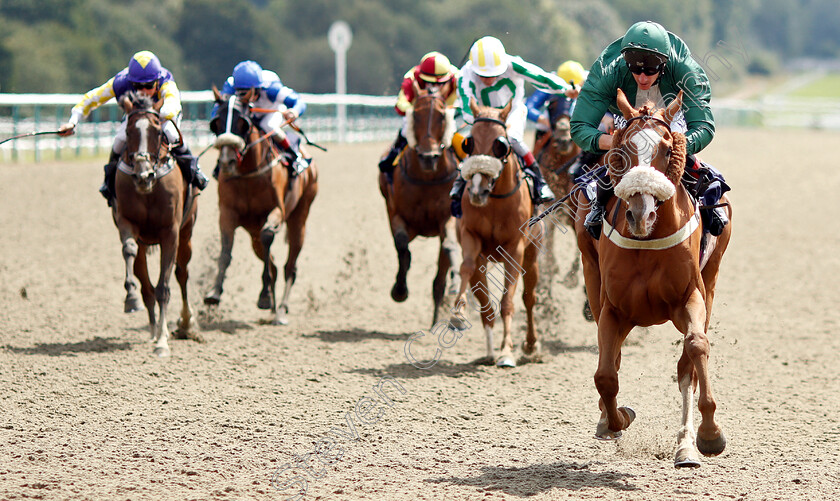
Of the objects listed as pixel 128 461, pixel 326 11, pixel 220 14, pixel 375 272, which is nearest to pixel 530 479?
pixel 128 461

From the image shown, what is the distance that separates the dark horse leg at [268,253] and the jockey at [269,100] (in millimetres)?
596

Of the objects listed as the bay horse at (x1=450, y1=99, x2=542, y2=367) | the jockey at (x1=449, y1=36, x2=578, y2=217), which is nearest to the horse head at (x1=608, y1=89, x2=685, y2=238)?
the bay horse at (x1=450, y1=99, x2=542, y2=367)

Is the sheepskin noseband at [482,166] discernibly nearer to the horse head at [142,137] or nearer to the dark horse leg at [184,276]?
the horse head at [142,137]

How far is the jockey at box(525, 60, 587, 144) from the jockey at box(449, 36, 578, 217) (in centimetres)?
157

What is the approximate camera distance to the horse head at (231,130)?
9.21 m

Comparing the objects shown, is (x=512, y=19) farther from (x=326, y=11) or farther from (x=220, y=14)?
(x=220, y=14)

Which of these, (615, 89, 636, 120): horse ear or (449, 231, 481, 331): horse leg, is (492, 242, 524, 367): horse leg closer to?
(449, 231, 481, 331): horse leg

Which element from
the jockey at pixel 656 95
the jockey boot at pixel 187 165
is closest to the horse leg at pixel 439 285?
the jockey boot at pixel 187 165

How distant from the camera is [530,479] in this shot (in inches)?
206

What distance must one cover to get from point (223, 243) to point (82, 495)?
4.78 metres

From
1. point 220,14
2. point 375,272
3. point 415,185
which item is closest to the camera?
point 415,185

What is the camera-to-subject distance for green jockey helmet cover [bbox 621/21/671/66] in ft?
17.6

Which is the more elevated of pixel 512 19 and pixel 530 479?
pixel 512 19

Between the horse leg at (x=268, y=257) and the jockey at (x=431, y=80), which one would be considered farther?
the horse leg at (x=268, y=257)
